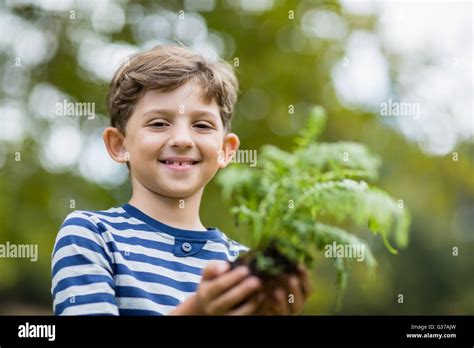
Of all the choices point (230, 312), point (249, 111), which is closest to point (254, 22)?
point (249, 111)

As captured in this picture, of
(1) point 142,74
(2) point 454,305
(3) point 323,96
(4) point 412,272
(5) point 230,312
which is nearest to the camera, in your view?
(5) point 230,312

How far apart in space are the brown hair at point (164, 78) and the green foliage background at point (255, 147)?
315cm

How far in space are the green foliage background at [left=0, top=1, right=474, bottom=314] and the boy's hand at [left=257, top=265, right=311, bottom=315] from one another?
3.62m

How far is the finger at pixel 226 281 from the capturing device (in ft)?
6.39

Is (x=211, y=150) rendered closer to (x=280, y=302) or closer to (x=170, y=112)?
(x=170, y=112)

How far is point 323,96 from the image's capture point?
668 centimetres

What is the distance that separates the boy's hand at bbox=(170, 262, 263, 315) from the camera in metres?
1.95

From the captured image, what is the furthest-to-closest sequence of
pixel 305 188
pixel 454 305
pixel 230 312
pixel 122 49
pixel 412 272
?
pixel 412 272
pixel 454 305
pixel 122 49
pixel 305 188
pixel 230 312

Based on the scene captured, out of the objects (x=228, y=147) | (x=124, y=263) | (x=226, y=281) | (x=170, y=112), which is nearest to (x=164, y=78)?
(x=170, y=112)

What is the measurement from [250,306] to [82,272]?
0.54 metres

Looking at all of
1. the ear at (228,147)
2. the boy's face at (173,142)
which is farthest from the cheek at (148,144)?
the ear at (228,147)

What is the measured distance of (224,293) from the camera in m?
1.99
